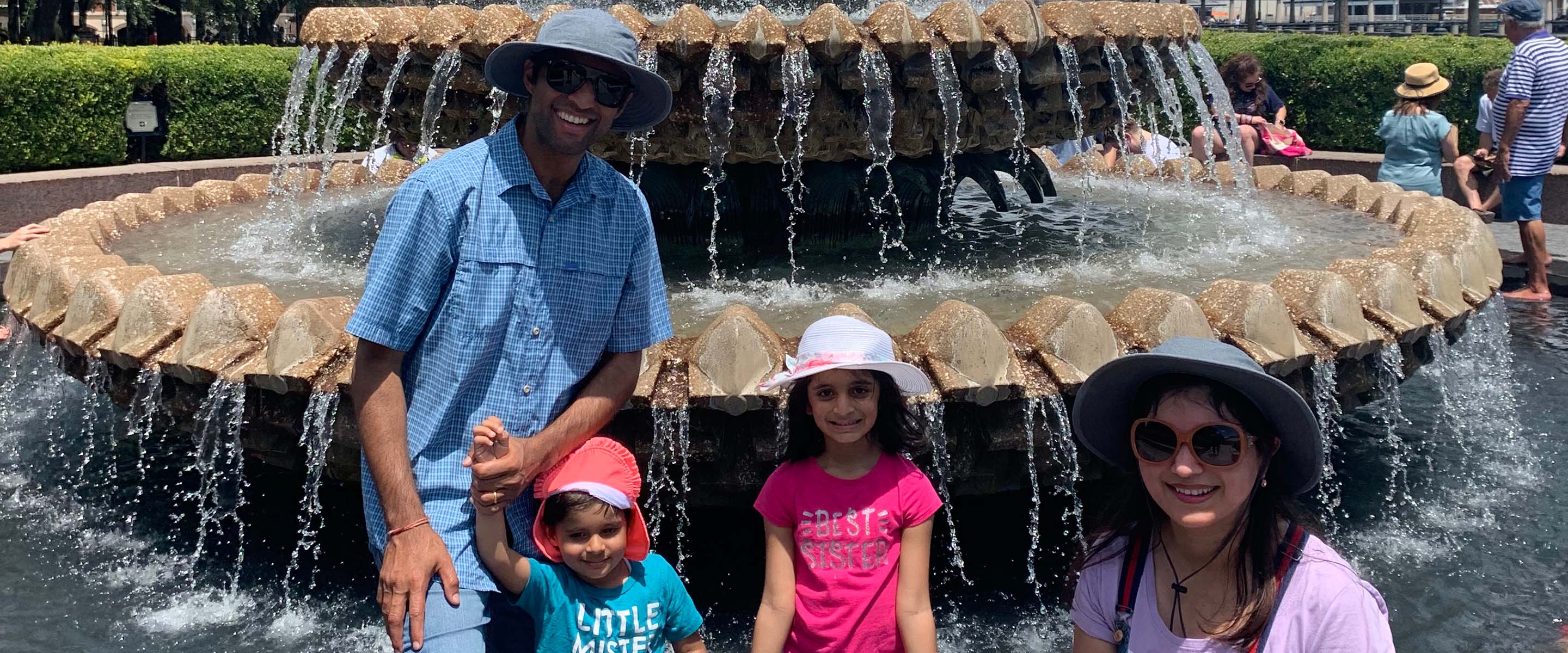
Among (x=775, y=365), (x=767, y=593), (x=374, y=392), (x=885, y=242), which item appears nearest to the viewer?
(x=374, y=392)

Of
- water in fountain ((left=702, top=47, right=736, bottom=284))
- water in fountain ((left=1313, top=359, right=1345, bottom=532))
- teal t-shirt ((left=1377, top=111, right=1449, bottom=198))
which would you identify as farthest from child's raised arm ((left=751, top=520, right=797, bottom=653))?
teal t-shirt ((left=1377, top=111, right=1449, bottom=198))

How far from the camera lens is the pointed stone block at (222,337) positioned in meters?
3.89

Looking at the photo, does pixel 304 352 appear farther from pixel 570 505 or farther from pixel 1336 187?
pixel 1336 187

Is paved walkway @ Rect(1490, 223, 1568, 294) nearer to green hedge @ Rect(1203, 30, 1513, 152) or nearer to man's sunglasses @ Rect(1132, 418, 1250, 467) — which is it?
green hedge @ Rect(1203, 30, 1513, 152)

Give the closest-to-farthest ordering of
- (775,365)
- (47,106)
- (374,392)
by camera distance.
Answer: (374,392)
(775,365)
(47,106)

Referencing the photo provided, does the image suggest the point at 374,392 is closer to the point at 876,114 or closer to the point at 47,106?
the point at 876,114

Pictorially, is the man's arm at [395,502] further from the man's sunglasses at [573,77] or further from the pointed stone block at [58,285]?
the pointed stone block at [58,285]

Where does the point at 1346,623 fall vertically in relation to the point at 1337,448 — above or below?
above

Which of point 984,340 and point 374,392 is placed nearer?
point 374,392

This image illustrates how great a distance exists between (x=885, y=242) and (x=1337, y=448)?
7.30ft

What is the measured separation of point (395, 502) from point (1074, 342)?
214 cm

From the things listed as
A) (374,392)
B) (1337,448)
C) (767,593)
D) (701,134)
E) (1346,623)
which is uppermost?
(701,134)

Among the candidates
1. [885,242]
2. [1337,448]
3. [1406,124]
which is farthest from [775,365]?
[1406,124]

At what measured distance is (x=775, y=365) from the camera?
11.9 feet
